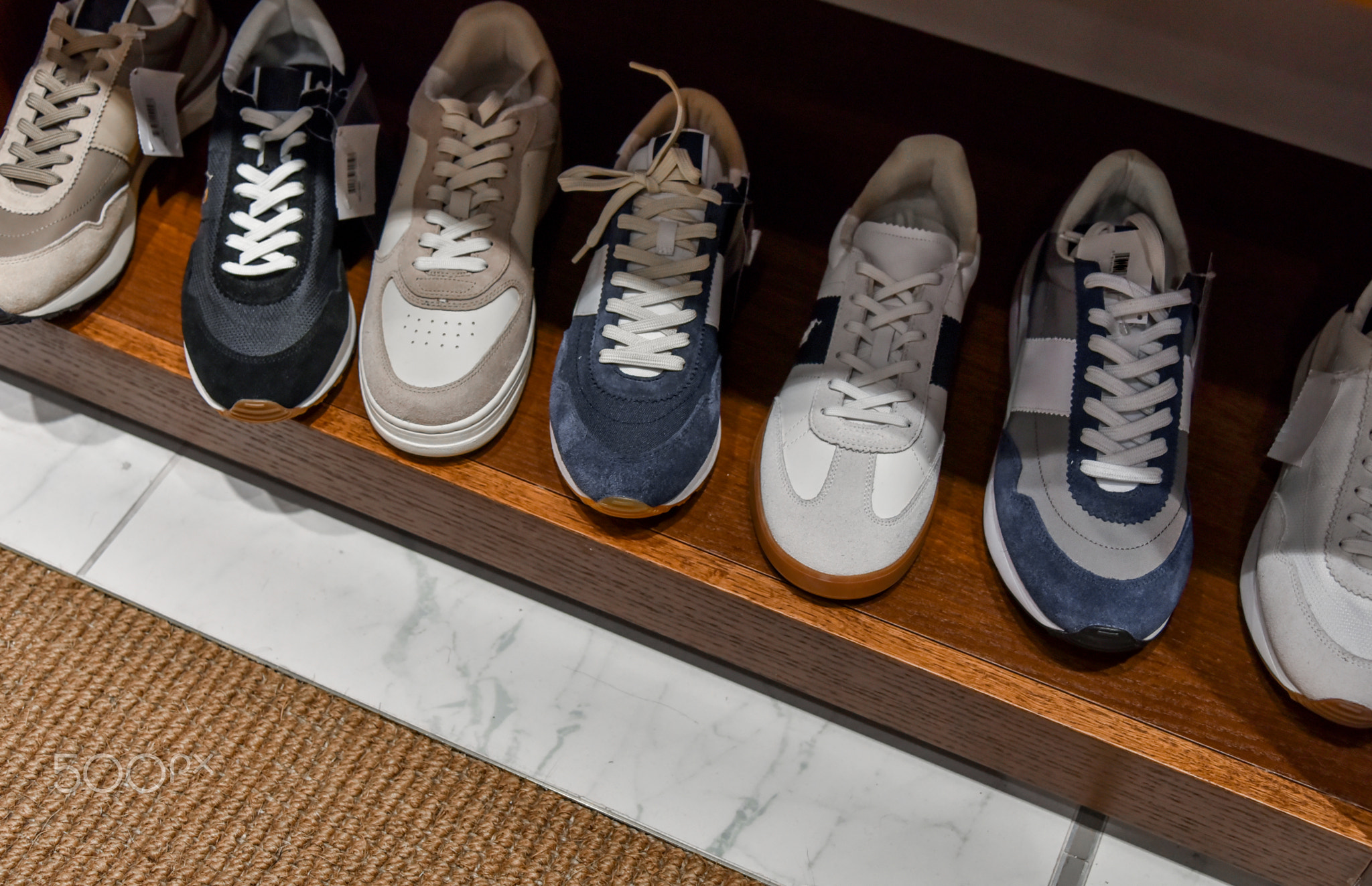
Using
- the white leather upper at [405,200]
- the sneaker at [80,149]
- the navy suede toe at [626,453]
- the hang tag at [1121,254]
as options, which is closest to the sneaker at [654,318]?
the navy suede toe at [626,453]

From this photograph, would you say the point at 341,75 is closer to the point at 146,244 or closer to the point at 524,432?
the point at 146,244

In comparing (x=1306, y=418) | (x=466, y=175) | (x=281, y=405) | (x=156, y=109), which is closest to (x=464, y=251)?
(x=466, y=175)

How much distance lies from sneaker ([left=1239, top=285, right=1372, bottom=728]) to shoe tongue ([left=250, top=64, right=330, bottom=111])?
0.72 m

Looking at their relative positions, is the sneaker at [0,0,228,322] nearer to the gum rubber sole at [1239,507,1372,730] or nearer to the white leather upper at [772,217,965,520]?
the white leather upper at [772,217,965,520]

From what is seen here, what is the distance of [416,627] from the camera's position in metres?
0.78

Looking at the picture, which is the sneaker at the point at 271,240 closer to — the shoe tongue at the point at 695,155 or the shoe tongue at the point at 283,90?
the shoe tongue at the point at 283,90

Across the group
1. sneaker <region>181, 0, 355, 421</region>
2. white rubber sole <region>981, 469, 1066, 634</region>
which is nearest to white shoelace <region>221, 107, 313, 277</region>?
sneaker <region>181, 0, 355, 421</region>

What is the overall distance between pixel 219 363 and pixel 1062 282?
574 mm

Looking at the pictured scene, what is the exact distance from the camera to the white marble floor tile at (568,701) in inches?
28.3

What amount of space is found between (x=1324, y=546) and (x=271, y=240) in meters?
0.72

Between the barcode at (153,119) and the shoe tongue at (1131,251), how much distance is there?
2.17 feet

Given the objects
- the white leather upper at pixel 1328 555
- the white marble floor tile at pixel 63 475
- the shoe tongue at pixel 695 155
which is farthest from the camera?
the white marble floor tile at pixel 63 475

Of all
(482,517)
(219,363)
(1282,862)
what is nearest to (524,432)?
(482,517)

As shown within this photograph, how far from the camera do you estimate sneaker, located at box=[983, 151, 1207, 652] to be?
1.93 ft
